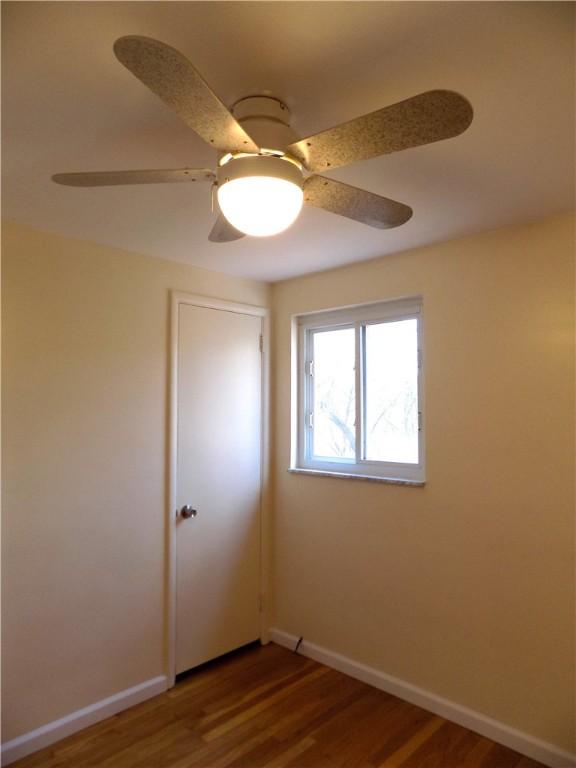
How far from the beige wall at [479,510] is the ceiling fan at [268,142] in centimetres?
112

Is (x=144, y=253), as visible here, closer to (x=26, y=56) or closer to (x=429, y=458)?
(x=26, y=56)

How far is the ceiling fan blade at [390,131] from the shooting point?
3.26 feet

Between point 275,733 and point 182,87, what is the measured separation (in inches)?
104

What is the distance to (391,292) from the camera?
2.83m

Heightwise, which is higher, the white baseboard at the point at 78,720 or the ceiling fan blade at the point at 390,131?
the ceiling fan blade at the point at 390,131

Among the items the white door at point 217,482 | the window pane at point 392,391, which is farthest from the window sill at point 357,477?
the white door at point 217,482

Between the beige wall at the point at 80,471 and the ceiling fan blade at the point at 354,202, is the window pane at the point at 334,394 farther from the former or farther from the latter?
the ceiling fan blade at the point at 354,202

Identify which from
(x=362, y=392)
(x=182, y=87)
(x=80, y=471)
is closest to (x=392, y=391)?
(x=362, y=392)

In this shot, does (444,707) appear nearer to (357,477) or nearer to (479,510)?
(479,510)

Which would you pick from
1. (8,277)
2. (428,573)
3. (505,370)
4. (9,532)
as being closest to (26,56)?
(8,277)

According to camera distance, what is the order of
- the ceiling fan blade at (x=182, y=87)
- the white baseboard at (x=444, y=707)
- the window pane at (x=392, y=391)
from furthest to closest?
1. the window pane at (x=392, y=391)
2. the white baseboard at (x=444, y=707)
3. the ceiling fan blade at (x=182, y=87)

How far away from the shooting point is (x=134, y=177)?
4.33ft

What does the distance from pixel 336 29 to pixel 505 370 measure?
170cm

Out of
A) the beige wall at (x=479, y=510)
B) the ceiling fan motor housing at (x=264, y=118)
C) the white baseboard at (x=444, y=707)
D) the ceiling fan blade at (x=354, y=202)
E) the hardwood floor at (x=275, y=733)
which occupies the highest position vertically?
the ceiling fan motor housing at (x=264, y=118)
